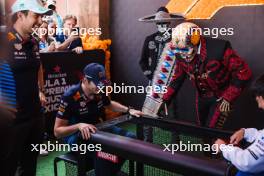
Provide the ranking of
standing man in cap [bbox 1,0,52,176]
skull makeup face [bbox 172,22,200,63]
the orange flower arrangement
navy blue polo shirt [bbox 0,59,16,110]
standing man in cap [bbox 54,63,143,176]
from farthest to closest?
1. the orange flower arrangement
2. skull makeup face [bbox 172,22,200,63]
3. standing man in cap [bbox 54,63,143,176]
4. standing man in cap [bbox 1,0,52,176]
5. navy blue polo shirt [bbox 0,59,16,110]

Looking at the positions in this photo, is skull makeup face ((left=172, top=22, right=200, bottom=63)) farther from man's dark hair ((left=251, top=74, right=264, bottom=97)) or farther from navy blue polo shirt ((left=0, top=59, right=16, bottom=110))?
navy blue polo shirt ((left=0, top=59, right=16, bottom=110))

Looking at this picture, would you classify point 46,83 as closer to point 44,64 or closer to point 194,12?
point 44,64

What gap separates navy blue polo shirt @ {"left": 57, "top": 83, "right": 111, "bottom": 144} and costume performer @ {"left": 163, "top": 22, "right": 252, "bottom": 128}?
2.54 ft

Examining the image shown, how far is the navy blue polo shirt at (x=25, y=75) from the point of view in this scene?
6.77 ft

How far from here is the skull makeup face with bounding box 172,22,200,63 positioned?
2.60 m

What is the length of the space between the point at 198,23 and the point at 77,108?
2.44 meters

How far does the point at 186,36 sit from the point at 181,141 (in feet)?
2.56

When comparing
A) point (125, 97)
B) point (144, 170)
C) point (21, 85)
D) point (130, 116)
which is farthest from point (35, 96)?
point (125, 97)

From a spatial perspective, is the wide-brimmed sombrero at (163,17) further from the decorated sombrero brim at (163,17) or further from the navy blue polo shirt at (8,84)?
the navy blue polo shirt at (8,84)

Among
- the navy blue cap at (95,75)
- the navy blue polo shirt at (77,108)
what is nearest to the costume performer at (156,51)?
the navy blue polo shirt at (77,108)

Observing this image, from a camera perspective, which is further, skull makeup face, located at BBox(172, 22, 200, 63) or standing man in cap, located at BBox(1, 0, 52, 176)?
skull makeup face, located at BBox(172, 22, 200, 63)

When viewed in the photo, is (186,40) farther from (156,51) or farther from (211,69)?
(156,51)
